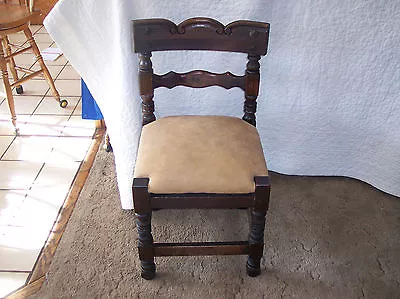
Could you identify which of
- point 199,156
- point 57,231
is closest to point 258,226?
point 199,156

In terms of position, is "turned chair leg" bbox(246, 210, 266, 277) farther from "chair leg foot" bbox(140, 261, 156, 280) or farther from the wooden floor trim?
the wooden floor trim

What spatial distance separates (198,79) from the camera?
1.40 m

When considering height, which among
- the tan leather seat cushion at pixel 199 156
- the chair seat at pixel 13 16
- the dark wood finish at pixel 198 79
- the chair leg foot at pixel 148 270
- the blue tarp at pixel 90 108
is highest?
the dark wood finish at pixel 198 79

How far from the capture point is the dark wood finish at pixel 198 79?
1393 millimetres

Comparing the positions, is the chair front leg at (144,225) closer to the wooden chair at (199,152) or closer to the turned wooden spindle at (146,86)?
the wooden chair at (199,152)

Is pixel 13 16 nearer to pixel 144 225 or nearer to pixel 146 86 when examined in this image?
pixel 146 86

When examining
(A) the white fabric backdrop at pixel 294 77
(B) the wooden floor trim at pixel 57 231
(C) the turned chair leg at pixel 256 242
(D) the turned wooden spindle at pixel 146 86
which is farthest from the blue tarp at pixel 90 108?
(C) the turned chair leg at pixel 256 242

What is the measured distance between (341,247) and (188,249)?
55 centimetres

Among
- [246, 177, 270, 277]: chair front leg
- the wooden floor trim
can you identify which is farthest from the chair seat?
[246, 177, 270, 277]: chair front leg

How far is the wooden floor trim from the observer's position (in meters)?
1.40

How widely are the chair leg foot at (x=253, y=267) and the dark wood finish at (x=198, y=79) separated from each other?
54 centimetres

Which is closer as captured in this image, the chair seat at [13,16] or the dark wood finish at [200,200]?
the dark wood finish at [200,200]

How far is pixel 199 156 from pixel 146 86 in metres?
0.29

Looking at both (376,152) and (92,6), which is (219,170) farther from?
(376,152)
